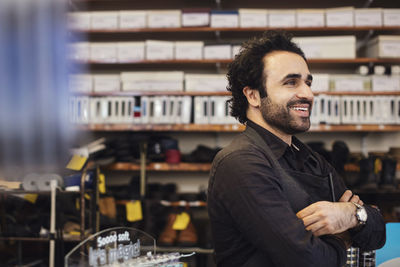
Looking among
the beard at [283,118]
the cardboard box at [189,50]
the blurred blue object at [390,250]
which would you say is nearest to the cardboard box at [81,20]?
the cardboard box at [189,50]

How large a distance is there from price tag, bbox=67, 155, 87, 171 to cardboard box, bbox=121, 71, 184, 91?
0.95 metres

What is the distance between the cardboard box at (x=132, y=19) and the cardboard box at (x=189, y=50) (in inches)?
16.0

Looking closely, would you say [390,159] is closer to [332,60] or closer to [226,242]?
[332,60]

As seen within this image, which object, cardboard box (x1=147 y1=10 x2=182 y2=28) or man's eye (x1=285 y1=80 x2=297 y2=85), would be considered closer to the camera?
man's eye (x1=285 y1=80 x2=297 y2=85)

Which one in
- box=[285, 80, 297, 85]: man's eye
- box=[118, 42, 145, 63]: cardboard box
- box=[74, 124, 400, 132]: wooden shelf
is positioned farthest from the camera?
box=[118, 42, 145, 63]: cardboard box

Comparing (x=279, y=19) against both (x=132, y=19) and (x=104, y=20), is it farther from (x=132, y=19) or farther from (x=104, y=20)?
(x=104, y=20)

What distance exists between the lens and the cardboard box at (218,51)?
375cm

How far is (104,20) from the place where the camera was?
12.7 ft

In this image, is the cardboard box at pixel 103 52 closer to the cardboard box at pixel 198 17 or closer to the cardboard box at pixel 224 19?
the cardboard box at pixel 198 17

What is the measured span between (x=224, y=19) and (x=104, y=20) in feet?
3.88

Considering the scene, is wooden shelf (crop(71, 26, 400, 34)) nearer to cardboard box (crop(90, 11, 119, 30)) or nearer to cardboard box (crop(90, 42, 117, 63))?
cardboard box (crop(90, 11, 119, 30))

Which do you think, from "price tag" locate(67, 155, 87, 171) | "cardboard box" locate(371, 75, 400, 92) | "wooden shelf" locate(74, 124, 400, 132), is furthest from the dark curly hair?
"cardboard box" locate(371, 75, 400, 92)

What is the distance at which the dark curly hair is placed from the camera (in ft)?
4.40

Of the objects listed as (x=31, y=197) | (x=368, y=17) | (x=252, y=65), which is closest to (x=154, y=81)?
(x=31, y=197)
